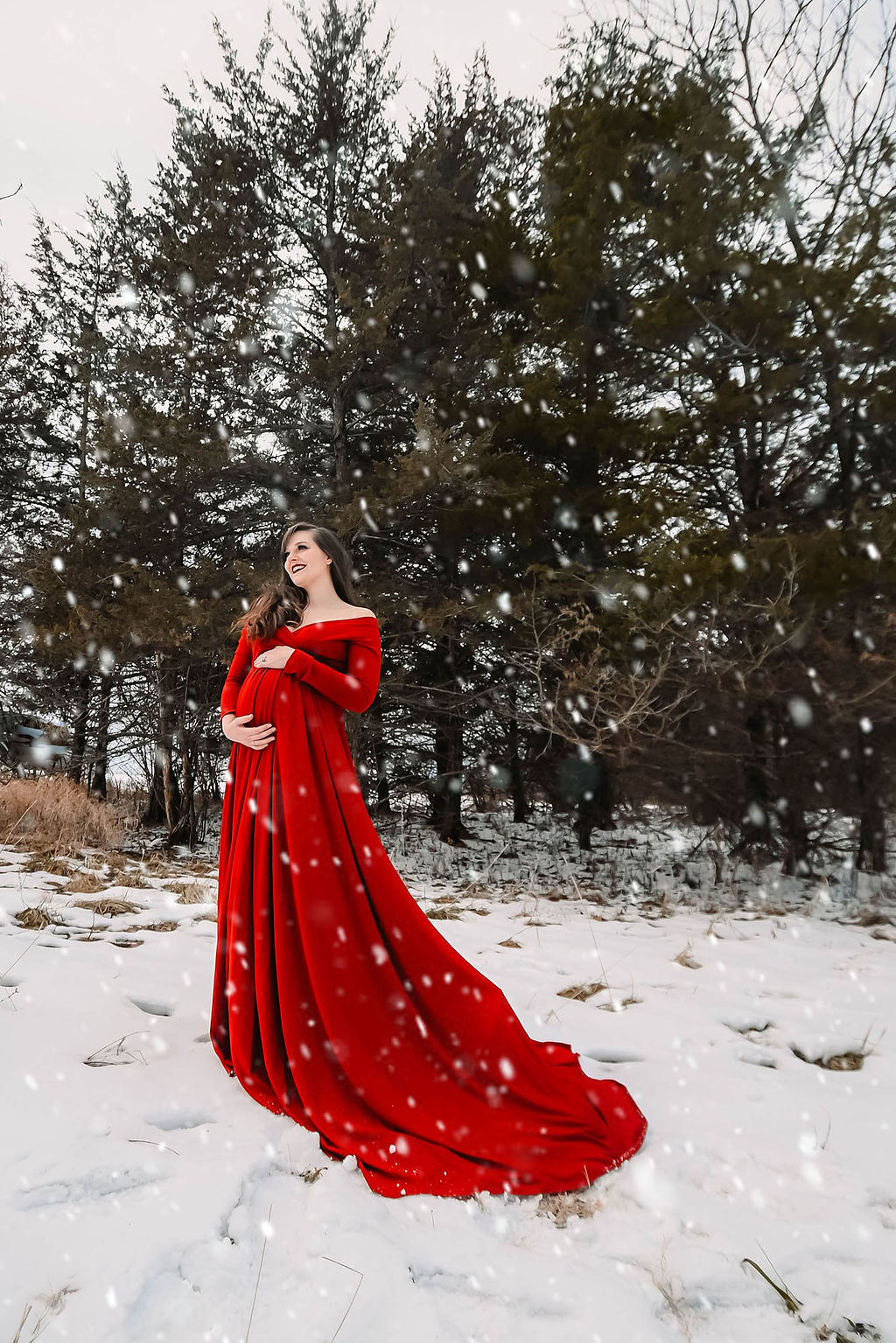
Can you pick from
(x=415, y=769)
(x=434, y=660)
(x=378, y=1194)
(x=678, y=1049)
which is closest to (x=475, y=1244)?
(x=378, y=1194)

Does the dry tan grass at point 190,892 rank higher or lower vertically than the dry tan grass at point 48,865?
lower

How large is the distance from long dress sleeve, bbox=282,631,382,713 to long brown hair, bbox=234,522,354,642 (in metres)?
0.22

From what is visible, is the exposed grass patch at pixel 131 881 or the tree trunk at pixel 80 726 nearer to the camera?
the exposed grass patch at pixel 131 881

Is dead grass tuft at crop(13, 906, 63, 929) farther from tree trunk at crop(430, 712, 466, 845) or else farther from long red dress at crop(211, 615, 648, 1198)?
tree trunk at crop(430, 712, 466, 845)

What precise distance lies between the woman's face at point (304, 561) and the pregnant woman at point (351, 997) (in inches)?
7.8

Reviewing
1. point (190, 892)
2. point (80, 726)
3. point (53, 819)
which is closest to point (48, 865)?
point (190, 892)

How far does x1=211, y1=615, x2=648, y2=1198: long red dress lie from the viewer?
7.06ft

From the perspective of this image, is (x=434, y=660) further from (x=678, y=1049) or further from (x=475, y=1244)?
(x=475, y=1244)

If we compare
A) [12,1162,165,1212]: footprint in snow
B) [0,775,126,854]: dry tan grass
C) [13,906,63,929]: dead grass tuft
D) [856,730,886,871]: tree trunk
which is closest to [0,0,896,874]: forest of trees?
[856,730,886,871]: tree trunk

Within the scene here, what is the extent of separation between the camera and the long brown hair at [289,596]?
9.53 ft

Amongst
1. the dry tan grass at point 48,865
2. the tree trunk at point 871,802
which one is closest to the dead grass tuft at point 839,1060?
the tree trunk at point 871,802

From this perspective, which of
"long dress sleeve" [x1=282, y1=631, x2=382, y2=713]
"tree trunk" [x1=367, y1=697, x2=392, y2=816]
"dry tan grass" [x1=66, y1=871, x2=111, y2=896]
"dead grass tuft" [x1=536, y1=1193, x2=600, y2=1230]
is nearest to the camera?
"dead grass tuft" [x1=536, y1=1193, x2=600, y2=1230]

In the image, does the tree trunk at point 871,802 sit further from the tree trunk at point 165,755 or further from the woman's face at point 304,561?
the tree trunk at point 165,755

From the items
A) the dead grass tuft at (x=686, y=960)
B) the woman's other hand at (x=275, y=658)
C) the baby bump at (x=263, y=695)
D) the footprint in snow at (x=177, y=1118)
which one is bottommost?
the dead grass tuft at (x=686, y=960)
